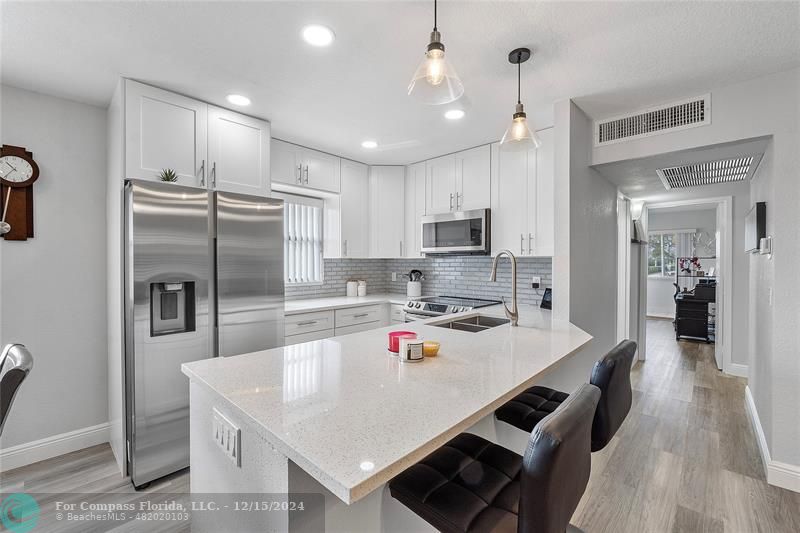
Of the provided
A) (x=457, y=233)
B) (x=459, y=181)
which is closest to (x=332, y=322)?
(x=457, y=233)

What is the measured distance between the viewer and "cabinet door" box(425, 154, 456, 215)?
12.1 ft

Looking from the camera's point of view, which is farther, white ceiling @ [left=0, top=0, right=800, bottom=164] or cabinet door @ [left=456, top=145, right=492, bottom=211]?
cabinet door @ [left=456, top=145, right=492, bottom=211]

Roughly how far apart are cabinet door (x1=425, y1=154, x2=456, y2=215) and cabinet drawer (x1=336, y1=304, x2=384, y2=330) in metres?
1.20

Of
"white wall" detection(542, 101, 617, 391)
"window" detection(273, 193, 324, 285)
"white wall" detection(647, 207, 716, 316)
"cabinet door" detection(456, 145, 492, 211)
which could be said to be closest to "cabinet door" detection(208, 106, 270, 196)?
"window" detection(273, 193, 324, 285)

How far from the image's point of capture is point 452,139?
328 centimetres

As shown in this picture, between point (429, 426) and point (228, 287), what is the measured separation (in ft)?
6.49

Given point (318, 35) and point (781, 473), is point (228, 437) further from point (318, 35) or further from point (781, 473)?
point (781, 473)

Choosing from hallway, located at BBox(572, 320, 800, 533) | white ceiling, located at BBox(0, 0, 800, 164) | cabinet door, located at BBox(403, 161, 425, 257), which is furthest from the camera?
cabinet door, located at BBox(403, 161, 425, 257)

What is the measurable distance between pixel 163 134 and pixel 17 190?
971 millimetres

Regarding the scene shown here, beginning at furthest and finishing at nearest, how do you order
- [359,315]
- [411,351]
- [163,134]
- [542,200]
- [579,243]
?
1. [359,315]
2. [542,200]
3. [579,243]
4. [163,134]
5. [411,351]

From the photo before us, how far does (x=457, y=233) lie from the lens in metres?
3.58

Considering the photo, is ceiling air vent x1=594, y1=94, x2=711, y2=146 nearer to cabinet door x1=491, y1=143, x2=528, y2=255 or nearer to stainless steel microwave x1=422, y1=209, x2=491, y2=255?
cabinet door x1=491, y1=143, x2=528, y2=255

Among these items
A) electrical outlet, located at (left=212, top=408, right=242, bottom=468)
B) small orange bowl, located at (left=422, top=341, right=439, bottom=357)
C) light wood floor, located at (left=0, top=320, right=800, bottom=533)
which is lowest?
light wood floor, located at (left=0, top=320, right=800, bottom=533)

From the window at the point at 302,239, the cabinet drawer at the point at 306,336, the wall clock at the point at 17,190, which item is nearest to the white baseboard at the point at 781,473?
the cabinet drawer at the point at 306,336
